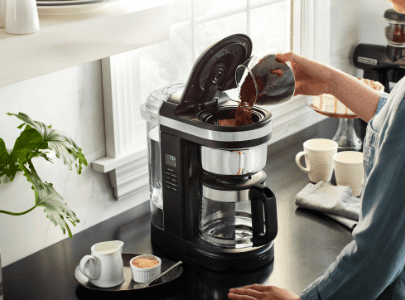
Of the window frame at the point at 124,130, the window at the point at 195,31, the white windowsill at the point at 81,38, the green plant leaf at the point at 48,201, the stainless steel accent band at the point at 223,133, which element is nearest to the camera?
the white windowsill at the point at 81,38

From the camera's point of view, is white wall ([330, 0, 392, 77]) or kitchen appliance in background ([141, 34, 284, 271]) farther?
white wall ([330, 0, 392, 77])

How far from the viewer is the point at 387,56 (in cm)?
225

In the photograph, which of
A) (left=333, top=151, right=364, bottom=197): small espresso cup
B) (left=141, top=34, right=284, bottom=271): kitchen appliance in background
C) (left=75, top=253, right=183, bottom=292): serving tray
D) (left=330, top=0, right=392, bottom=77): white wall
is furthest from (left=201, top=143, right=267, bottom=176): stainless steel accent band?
(left=330, top=0, right=392, bottom=77): white wall

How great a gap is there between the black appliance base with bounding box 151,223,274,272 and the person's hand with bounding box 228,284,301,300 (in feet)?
0.37

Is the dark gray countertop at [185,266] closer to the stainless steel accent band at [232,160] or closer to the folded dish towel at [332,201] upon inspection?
the folded dish towel at [332,201]

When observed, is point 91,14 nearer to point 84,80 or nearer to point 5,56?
point 5,56

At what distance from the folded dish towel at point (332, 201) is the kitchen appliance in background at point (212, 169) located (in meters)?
0.27

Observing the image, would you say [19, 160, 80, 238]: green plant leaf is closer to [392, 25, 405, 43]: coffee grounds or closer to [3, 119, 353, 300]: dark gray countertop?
[3, 119, 353, 300]: dark gray countertop

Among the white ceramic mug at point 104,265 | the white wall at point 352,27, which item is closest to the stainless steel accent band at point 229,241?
the white ceramic mug at point 104,265

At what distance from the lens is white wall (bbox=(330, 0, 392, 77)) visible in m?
2.26

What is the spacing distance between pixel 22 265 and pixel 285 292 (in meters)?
0.66

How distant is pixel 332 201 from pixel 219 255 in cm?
44

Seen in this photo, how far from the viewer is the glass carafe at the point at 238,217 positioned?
1.18 m

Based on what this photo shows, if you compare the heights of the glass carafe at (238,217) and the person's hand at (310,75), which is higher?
the person's hand at (310,75)
